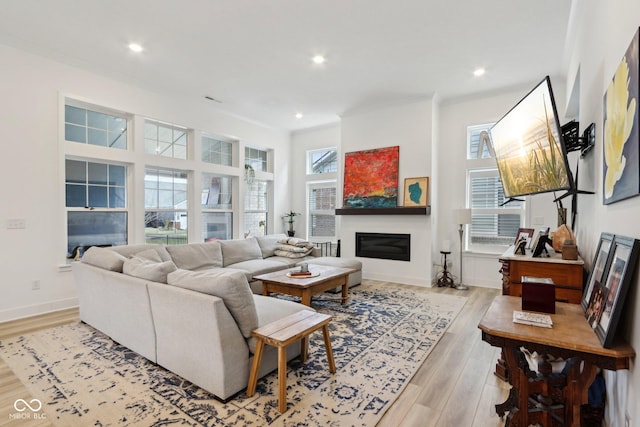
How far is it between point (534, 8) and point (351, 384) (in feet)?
12.2

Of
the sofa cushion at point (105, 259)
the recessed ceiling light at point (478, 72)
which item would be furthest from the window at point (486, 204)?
the sofa cushion at point (105, 259)

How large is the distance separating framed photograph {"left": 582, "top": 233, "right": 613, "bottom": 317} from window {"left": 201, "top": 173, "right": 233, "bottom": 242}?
5.34m

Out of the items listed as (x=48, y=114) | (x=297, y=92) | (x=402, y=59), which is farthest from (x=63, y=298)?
(x=402, y=59)

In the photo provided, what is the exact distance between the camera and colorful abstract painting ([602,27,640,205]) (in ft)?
3.86

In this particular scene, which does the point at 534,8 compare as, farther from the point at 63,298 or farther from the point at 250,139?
the point at 63,298

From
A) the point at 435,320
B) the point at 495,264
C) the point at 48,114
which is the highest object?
the point at 48,114

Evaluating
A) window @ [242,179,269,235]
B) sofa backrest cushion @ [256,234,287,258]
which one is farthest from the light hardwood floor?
window @ [242,179,269,235]

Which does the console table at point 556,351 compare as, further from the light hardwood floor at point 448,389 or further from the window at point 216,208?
the window at point 216,208

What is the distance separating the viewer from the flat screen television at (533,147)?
6.74ft

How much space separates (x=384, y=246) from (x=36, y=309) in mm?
4979

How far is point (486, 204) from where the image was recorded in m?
5.14

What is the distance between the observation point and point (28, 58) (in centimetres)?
361

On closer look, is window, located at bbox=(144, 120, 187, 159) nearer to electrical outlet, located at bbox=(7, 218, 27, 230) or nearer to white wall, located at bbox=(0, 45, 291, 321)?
white wall, located at bbox=(0, 45, 291, 321)

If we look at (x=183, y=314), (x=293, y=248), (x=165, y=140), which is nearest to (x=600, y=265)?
(x=183, y=314)
